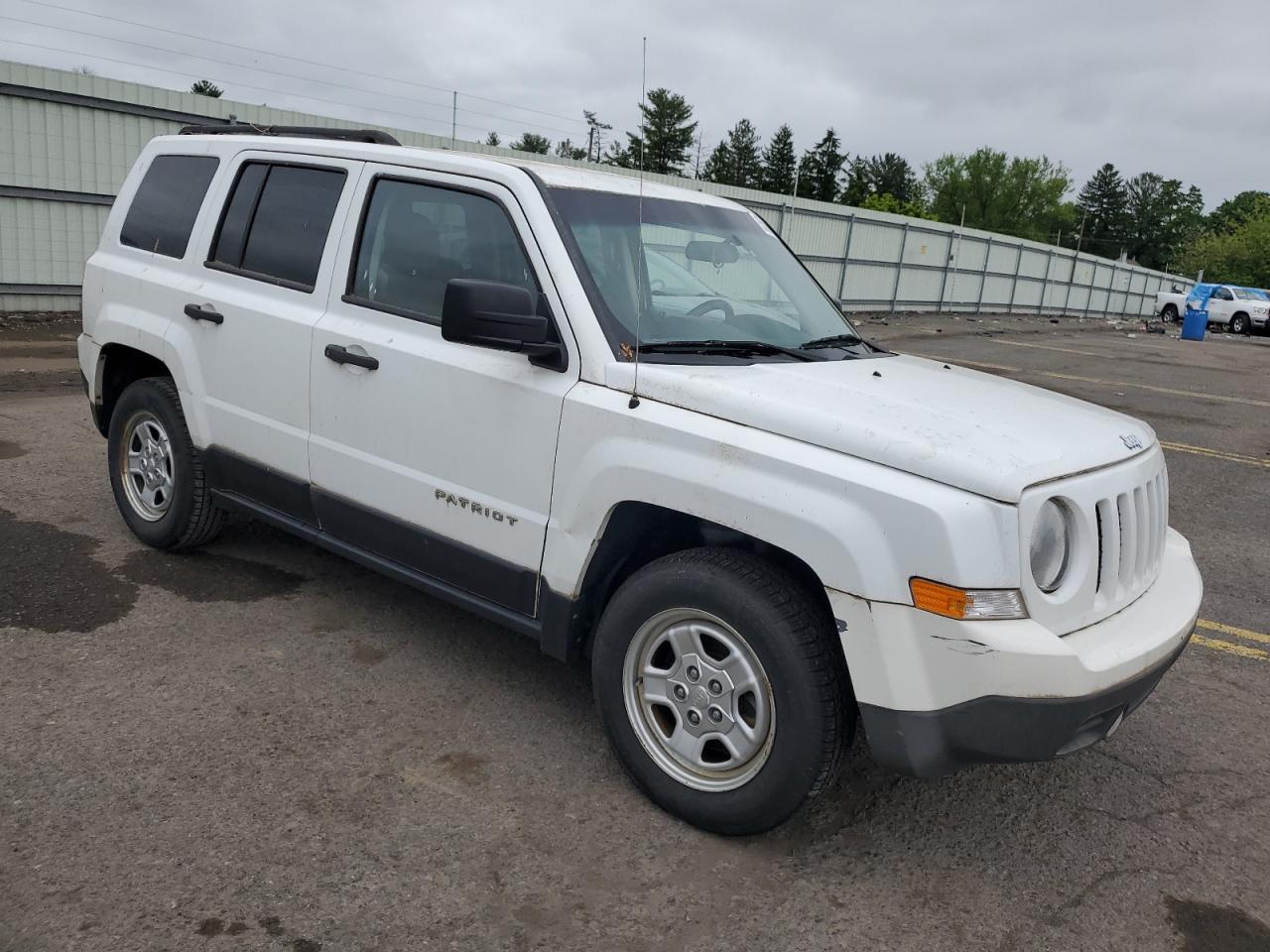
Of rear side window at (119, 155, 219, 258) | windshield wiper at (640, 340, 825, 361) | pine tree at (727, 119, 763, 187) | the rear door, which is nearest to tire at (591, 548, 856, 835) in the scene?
windshield wiper at (640, 340, 825, 361)

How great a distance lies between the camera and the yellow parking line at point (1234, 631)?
5.15 meters

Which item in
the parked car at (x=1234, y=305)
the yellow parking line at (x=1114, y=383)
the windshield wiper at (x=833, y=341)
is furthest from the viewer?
the parked car at (x=1234, y=305)

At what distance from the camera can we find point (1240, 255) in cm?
7475

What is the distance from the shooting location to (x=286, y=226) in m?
4.31

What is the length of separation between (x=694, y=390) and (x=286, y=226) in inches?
86.1

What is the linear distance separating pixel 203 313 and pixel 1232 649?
5053 millimetres

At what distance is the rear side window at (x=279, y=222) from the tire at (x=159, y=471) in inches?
30.4

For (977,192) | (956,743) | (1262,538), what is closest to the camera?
(956,743)

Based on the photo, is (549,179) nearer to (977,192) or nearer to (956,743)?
(956,743)

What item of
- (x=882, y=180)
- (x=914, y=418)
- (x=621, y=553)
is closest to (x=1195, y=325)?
(x=914, y=418)

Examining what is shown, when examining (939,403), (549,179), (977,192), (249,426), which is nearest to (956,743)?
(939,403)

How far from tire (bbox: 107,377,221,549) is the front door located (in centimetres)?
103

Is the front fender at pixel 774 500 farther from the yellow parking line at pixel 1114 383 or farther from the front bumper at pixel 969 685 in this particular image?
the yellow parking line at pixel 1114 383

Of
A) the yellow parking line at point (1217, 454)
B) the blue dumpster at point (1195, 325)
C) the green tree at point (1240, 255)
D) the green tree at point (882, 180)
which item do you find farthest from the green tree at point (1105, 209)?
the yellow parking line at point (1217, 454)
